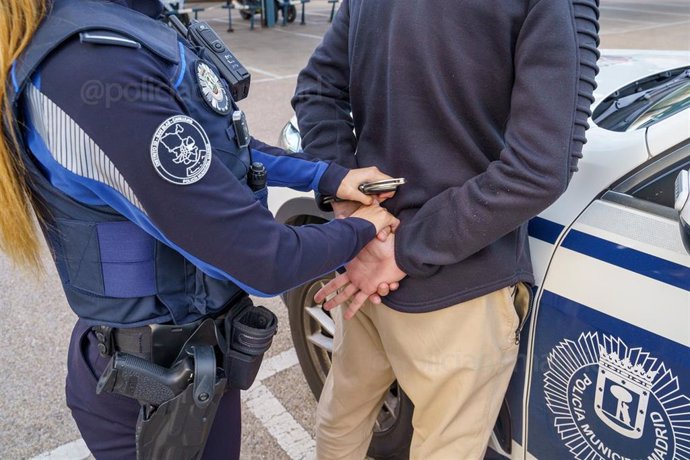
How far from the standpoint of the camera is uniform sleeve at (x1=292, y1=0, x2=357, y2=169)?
160 cm

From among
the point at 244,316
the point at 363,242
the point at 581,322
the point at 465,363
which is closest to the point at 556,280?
the point at 581,322

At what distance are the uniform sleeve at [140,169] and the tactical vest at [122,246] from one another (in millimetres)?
35

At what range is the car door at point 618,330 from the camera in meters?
1.23

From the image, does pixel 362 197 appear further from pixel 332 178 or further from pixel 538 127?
pixel 538 127

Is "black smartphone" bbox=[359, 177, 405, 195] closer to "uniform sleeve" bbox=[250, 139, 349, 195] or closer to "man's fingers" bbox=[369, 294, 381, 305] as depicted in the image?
"uniform sleeve" bbox=[250, 139, 349, 195]

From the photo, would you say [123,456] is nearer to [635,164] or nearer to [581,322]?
[581,322]

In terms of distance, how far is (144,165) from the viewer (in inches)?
36.8

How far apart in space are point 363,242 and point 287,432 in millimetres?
1334

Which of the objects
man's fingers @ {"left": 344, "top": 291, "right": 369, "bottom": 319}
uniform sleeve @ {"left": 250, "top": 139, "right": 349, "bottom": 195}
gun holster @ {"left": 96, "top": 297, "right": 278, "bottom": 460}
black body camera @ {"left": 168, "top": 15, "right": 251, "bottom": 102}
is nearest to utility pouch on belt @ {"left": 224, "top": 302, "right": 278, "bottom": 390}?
gun holster @ {"left": 96, "top": 297, "right": 278, "bottom": 460}

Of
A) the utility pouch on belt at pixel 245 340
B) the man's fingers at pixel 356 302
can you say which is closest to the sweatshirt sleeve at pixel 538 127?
the man's fingers at pixel 356 302

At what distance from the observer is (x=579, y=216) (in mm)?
1395

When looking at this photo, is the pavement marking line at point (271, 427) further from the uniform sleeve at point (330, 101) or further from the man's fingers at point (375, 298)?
the uniform sleeve at point (330, 101)

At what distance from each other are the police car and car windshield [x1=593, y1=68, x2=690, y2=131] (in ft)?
0.04

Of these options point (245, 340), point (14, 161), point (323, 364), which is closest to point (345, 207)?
point (245, 340)
